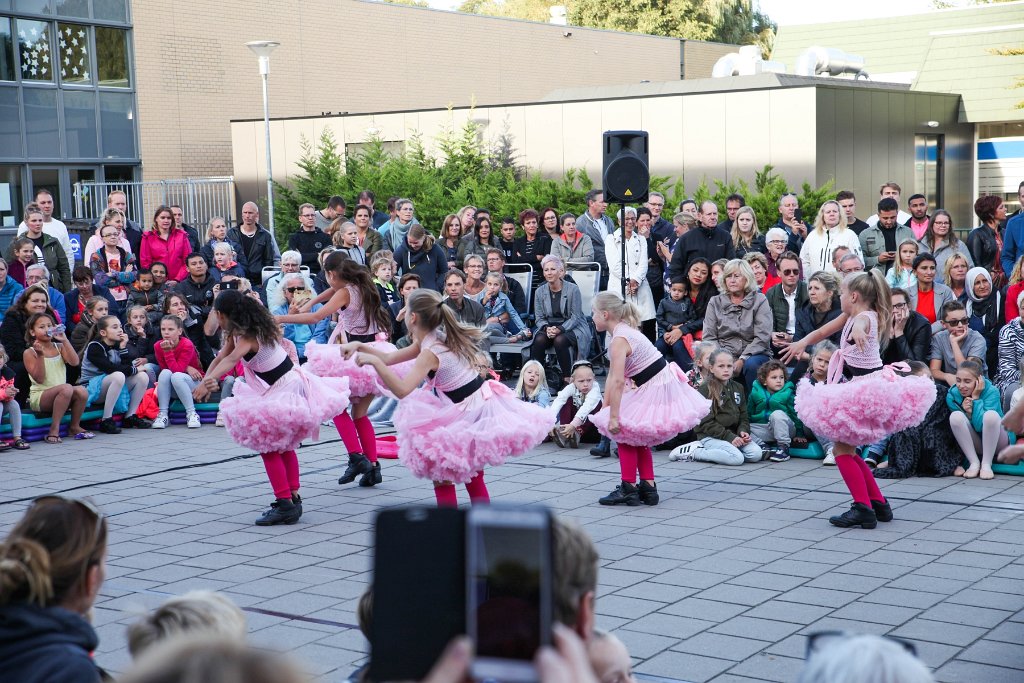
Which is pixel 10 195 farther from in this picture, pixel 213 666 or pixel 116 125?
pixel 213 666

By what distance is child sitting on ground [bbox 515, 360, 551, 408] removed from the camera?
1168 centimetres

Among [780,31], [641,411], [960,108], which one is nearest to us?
[641,411]

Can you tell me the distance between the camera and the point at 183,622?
294cm

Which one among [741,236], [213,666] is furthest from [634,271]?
[213,666]

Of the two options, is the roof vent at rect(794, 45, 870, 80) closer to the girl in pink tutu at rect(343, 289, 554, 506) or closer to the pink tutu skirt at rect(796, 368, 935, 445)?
the pink tutu skirt at rect(796, 368, 935, 445)

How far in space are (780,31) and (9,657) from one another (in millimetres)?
32128

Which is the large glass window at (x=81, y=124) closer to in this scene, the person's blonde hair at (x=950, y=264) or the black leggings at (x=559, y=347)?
the black leggings at (x=559, y=347)

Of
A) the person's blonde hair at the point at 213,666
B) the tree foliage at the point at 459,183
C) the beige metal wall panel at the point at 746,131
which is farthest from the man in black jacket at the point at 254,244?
the person's blonde hair at the point at 213,666

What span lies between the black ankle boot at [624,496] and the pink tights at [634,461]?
0.19ft

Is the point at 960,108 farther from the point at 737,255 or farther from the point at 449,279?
the point at 449,279

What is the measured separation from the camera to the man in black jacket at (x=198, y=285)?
46.9 ft

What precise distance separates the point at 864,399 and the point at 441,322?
283 cm

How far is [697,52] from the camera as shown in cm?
3966

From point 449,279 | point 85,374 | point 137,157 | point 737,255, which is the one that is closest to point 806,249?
point 737,255
